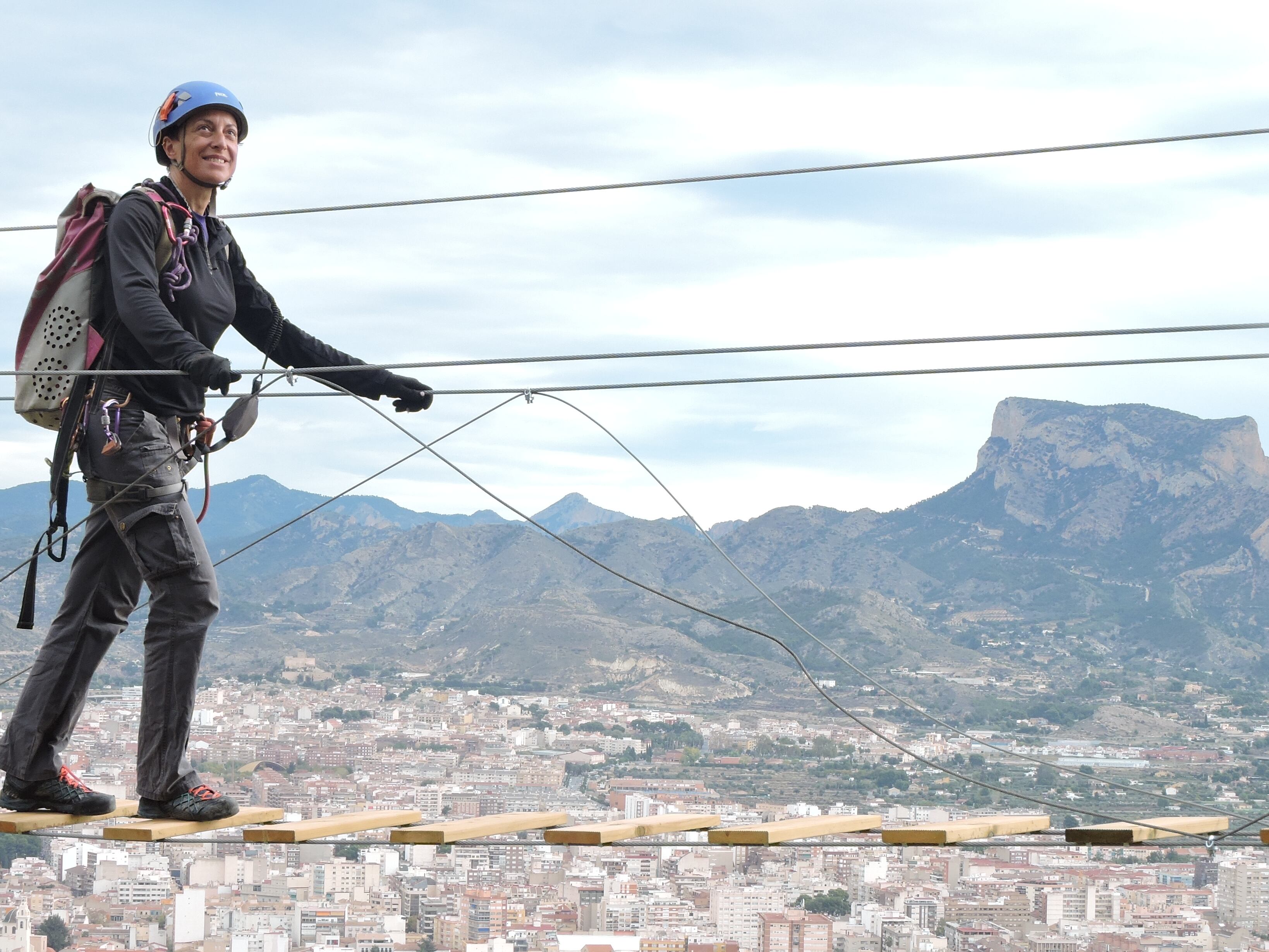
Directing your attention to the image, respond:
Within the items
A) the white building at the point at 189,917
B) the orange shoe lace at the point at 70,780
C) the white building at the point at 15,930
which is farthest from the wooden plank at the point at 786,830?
the white building at the point at 189,917

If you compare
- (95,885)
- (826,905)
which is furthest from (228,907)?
(826,905)

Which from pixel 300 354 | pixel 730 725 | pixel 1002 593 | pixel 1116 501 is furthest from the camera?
pixel 1116 501

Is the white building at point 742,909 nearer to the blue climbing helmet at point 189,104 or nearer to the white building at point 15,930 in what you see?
the white building at point 15,930

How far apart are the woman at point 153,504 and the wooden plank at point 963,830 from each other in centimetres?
205

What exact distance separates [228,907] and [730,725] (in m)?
A: 27.8

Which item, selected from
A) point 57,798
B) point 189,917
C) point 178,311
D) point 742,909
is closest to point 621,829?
point 57,798

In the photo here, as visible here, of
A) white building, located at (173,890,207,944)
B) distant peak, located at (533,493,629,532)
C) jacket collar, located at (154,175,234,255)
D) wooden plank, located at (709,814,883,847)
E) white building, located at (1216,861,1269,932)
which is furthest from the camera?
distant peak, located at (533,493,629,532)

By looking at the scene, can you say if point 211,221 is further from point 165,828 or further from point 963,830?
point 963,830

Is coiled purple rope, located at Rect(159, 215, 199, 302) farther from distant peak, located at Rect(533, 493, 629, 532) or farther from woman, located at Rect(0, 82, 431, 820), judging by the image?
distant peak, located at Rect(533, 493, 629, 532)

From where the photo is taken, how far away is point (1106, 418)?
103375mm

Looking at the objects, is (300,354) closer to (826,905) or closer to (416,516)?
(826,905)

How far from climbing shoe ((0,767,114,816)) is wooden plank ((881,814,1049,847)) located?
7.92ft

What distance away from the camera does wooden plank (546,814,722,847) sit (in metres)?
4.52

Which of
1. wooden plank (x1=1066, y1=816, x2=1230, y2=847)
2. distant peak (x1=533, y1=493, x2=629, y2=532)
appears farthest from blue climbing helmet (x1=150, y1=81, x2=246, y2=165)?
distant peak (x1=533, y1=493, x2=629, y2=532)
